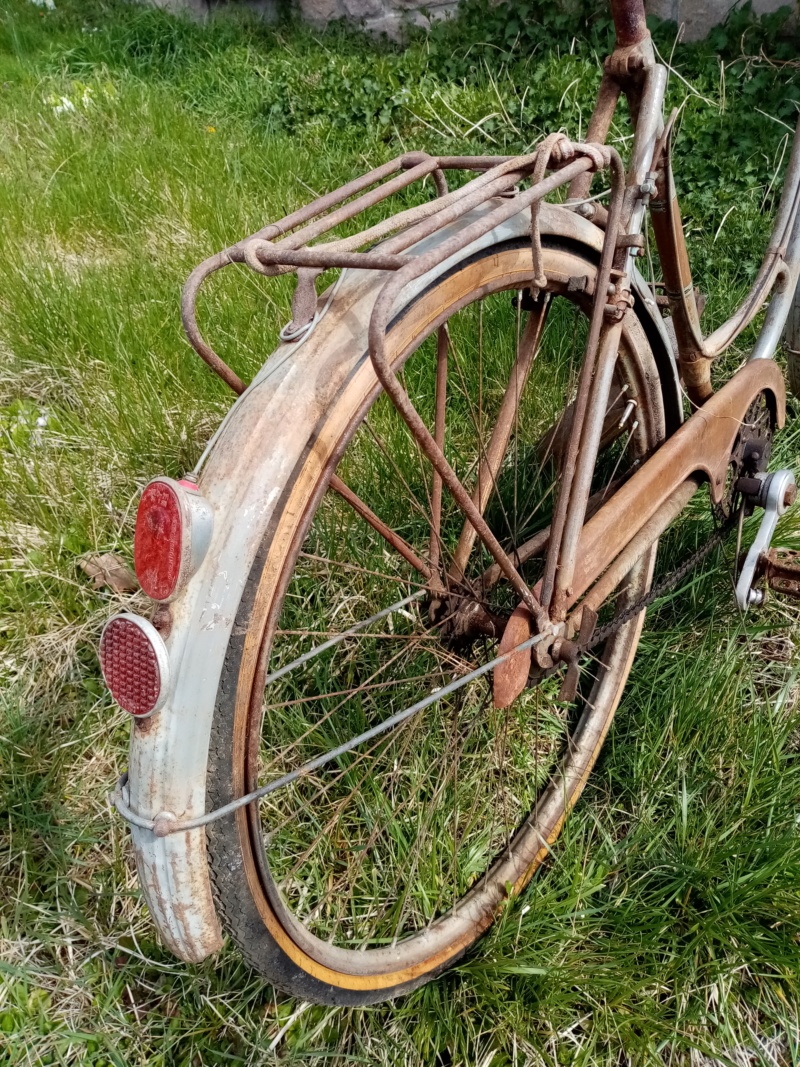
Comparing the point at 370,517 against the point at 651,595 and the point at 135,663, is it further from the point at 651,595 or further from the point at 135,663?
the point at 651,595

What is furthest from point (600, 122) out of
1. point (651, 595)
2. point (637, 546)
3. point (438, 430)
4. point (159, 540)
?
point (159, 540)

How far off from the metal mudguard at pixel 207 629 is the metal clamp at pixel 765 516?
1.22 meters

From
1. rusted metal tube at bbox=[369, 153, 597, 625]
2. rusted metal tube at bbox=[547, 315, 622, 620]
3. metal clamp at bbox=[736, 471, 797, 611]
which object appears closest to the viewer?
rusted metal tube at bbox=[369, 153, 597, 625]

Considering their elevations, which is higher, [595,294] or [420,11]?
[420,11]

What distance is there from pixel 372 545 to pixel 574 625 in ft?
2.21

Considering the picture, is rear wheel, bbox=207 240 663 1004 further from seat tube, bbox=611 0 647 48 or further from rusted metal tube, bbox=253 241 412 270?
seat tube, bbox=611 0 647 48

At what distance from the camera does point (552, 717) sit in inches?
76.5

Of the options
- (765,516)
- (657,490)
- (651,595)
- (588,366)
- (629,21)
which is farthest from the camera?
(765,516)

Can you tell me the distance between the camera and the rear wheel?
→ 3.48 feet

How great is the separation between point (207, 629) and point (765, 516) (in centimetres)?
146

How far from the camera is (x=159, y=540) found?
0.95 m

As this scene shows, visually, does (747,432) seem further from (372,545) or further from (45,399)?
(45,399)

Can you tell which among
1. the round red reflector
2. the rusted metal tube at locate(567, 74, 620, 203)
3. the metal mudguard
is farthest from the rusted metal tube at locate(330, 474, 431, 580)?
the rusted metal tube at locate(567, 74, 620, 203)

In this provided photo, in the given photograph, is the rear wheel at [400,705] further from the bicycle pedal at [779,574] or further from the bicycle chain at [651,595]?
the bicycle pedal at [779,574]
